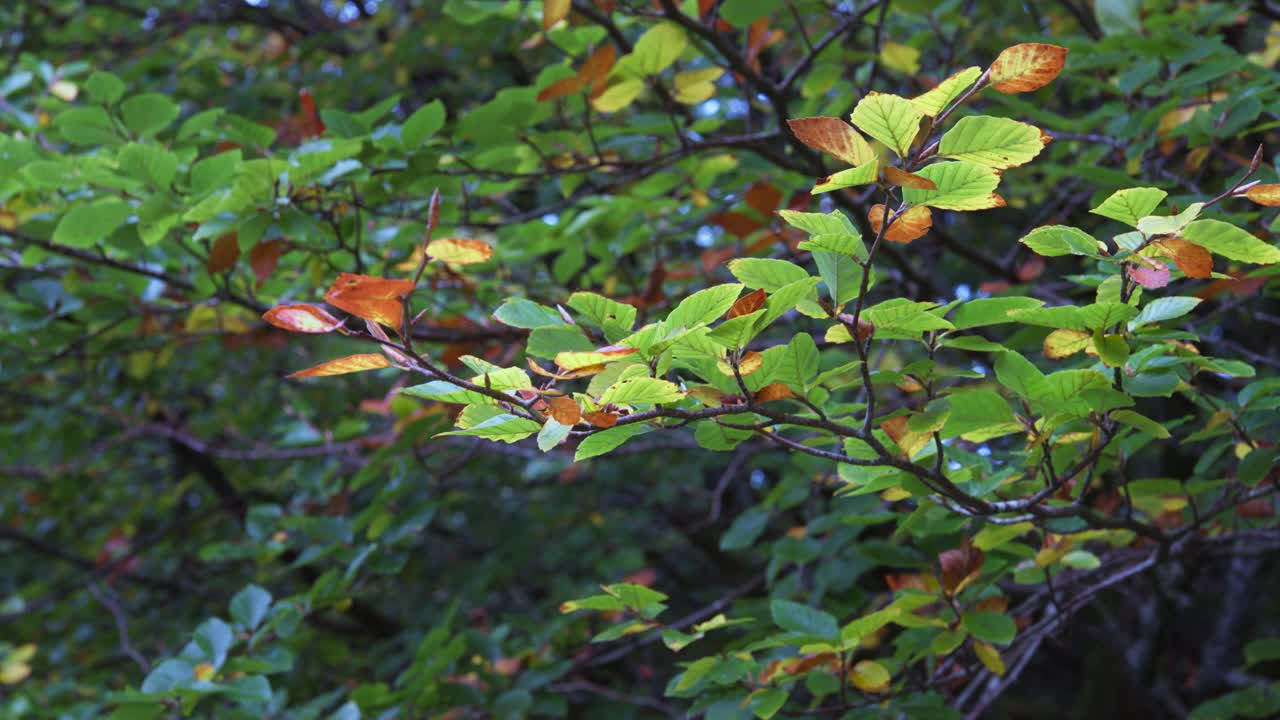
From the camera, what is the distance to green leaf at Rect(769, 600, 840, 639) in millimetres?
1322

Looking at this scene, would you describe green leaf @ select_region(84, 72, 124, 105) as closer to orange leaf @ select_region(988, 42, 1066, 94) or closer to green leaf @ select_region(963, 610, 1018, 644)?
orange leaf @ select_region(988, 42, 1066, 94)

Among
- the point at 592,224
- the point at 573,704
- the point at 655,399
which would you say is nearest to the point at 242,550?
the point at 592,224

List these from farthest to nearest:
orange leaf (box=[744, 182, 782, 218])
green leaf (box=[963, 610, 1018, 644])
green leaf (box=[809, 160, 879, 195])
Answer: orange leaf (box=[744, 182, 782, 218]), green leaf (box=[963, 610, 1018, 644]), green leaf (box=[809, 160, 879, 195])

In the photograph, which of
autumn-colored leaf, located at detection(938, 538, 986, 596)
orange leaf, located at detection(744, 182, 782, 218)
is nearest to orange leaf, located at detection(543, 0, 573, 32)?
orange leaf, located at detection(744, 182, 782, 218)

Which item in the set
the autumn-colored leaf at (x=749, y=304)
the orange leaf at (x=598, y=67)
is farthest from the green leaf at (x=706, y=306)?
the orange leaf at (x=598, y=67)

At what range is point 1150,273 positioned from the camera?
809mm

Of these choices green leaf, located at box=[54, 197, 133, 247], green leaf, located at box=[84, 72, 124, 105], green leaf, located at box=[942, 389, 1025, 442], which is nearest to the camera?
green leaf, located at box=[942, 389, 1025, 442]

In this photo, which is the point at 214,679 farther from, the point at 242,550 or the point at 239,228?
the point at 239,228

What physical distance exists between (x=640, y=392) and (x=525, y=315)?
0.53ft

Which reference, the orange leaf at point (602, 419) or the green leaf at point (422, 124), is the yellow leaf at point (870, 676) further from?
the green leaf at point (422, 124)

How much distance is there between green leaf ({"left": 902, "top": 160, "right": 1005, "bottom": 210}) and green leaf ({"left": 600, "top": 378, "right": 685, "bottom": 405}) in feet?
0.82

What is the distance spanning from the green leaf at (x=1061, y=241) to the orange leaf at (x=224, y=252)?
4.26 feet

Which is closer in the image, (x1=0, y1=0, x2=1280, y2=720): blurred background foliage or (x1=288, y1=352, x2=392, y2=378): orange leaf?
(x1=288, y1=352, x2=392, y2=378): orange leaf

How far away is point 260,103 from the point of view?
364 centimetres
